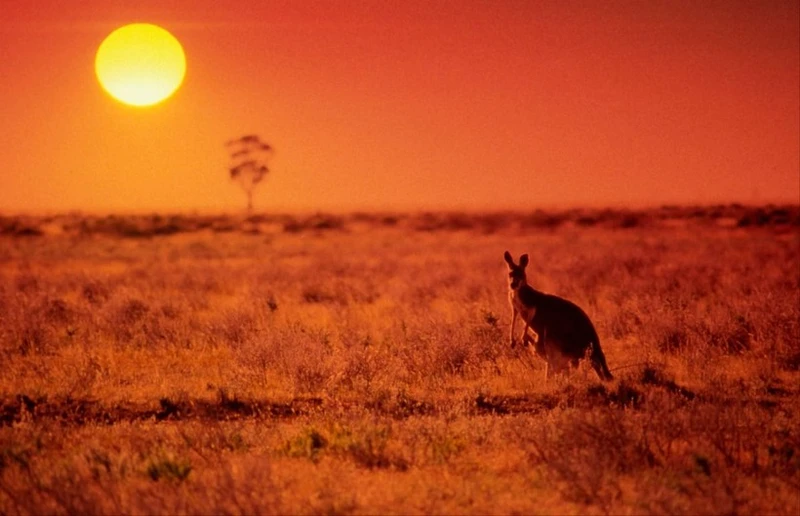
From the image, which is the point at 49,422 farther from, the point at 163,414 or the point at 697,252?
the point at 697,252

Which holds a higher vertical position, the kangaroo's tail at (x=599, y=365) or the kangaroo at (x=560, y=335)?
the kangaroo at (x=560, y=335)

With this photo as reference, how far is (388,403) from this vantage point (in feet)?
28.2

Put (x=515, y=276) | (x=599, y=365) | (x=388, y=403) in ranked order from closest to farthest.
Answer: (x=388, y=403)
(x=599, y=365)
(x=515, y=276)

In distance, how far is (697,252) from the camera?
2983 cm

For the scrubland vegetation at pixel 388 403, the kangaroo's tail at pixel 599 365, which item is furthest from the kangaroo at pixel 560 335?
the scrubland vegetation at pixel 388 403

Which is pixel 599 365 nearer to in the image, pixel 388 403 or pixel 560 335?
pixel 560 335

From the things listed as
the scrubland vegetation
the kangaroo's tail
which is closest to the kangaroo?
the kangaroo's tail

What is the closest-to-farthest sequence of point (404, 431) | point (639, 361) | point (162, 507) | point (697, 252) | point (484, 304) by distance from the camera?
point (162, 507)
point (404, 431)
point (639, 361)
point (484, 304)
point (697, 252)

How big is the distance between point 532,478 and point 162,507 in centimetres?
276

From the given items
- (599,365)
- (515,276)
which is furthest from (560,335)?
(515,276)

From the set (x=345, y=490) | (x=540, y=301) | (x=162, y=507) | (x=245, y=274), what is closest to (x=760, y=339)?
(x=540, y=301)

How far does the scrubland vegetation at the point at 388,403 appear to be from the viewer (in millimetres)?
6000

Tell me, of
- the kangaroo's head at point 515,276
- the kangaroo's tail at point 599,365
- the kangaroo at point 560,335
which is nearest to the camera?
the kangaroo's tail at point 599,365

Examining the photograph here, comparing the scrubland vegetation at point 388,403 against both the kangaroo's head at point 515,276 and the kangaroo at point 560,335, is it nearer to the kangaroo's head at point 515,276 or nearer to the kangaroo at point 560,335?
the kangaroo at point 560,335
